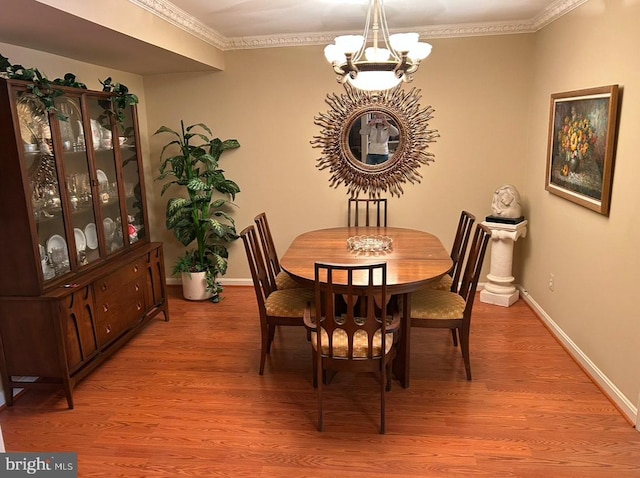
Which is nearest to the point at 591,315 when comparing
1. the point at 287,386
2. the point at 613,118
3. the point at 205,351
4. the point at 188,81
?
the point at 613,118

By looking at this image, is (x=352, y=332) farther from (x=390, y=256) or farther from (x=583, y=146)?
(x=583, y=146)

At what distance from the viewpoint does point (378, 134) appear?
4.24 m

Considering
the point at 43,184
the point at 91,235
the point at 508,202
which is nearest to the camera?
the point at 43,184

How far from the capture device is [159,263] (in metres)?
3.76

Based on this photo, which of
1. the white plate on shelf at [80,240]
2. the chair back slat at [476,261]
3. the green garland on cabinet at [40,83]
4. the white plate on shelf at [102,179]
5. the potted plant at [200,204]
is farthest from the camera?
the potted plant at [200,204]

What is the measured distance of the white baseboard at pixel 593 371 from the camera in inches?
95.8

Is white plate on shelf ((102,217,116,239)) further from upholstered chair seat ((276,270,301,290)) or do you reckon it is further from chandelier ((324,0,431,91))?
chandelier ((324,0,431,91))

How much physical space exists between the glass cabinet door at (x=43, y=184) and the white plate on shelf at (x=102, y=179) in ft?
1.62

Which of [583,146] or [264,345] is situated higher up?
[583,146]

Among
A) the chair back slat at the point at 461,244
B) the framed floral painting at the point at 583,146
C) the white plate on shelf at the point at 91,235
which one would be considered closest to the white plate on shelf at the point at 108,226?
the white plate on shelf at the point at 91,235

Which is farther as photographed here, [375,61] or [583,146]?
[583,146]

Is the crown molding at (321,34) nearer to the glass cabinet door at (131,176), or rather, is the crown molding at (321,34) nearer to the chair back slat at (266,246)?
the glass cabinet door at (131,176)

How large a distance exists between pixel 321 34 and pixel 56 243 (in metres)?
2.72

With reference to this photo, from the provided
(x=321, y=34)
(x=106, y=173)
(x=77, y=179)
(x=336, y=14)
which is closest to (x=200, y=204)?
(x=106, y=173)
